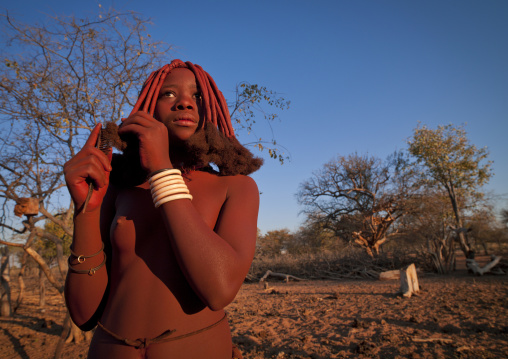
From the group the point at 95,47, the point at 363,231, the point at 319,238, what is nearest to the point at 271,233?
the point at 319,238

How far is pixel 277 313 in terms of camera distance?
7.11 m

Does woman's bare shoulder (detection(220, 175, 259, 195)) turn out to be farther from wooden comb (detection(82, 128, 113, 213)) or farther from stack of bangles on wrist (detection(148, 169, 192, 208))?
wooden comb (detection(82, 128, 113, 213))

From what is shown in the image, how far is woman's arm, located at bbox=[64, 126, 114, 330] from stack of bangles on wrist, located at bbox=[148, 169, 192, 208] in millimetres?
191

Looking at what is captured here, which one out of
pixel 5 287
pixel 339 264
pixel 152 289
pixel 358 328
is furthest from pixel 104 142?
pixel 339 264

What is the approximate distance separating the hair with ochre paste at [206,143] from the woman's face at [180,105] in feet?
0.08

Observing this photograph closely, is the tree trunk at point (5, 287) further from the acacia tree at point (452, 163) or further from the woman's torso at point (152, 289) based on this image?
the acacia tree at point (452, 163)

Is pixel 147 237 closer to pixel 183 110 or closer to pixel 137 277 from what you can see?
pixel 137 277

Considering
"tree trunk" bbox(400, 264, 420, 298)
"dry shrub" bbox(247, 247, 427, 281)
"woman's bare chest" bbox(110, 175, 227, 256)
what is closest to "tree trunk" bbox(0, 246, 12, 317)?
"woman's bare chest" bbox(110, 175, 227, 256)

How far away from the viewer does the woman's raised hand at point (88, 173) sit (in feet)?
2.93

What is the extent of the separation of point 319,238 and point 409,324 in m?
21.1

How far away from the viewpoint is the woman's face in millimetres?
1155

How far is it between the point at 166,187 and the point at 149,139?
0.17 metres

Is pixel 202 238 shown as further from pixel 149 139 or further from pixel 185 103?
pixel 185 103

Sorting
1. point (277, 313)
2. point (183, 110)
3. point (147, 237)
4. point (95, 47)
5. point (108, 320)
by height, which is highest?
point (95, 47)
